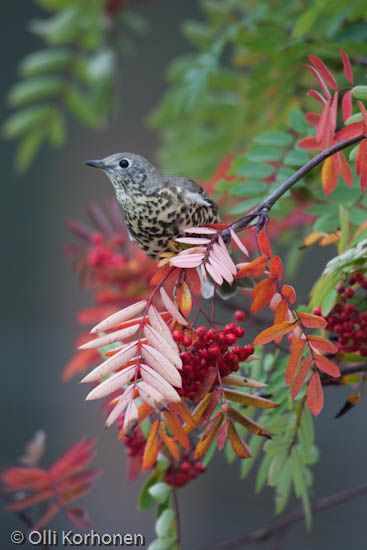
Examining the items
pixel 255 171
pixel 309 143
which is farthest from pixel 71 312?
pixel 309 143

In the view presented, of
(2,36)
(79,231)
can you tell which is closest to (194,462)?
(79,231)

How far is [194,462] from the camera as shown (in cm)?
95

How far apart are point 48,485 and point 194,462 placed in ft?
0.91

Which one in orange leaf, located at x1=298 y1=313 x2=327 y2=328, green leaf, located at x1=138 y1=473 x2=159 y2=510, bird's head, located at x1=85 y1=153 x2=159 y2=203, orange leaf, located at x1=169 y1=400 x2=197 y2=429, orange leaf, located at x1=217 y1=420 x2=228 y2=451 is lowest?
green leaf, located at x1=138 y1=473 x2=159 y2=510

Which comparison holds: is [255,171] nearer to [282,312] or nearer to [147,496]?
[282,312]

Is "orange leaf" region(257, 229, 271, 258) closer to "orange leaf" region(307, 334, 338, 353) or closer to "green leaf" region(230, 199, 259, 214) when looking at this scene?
"orange leaf" region(307, 334, 338, 353)

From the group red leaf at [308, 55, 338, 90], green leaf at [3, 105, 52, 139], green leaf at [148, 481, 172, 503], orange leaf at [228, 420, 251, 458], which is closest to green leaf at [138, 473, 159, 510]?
green leaf at [148, 481, 172, 503]

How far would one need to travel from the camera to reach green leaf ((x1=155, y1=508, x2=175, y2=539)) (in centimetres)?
90

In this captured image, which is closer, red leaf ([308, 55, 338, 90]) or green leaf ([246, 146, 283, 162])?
red leaf ([308, 55, 338, 90])

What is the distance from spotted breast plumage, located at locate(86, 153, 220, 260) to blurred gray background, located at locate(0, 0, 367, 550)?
142 cm

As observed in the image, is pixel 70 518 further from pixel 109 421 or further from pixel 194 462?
pixel 109 421

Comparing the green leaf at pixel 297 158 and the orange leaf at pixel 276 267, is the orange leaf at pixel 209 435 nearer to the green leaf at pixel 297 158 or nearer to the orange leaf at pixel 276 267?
the orange leaf at pixel 276 267

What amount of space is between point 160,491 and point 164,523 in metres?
0.04

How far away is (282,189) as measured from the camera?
692 mm
